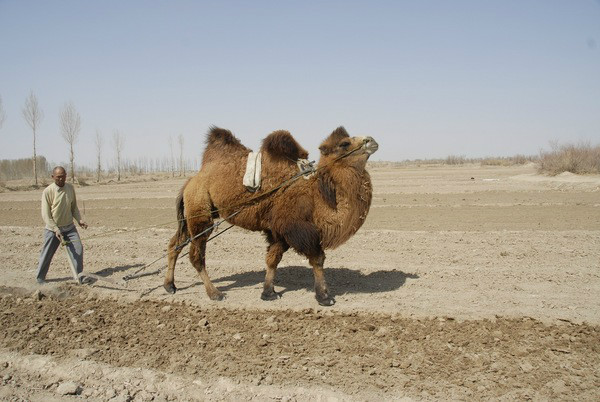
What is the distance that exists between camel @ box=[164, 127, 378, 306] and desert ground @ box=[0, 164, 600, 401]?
2.78 ft

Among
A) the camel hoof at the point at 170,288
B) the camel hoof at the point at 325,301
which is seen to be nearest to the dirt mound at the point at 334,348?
the camel hoof at the point at 325,301

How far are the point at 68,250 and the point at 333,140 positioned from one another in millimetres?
5386

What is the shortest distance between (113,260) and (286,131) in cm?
595

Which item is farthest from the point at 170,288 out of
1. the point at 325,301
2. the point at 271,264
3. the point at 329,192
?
the point at 329,192

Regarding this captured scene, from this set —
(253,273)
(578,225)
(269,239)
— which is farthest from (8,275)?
(578,225)

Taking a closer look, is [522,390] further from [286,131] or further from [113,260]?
[113,260]

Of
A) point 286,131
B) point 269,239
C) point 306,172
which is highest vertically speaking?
point 286,131

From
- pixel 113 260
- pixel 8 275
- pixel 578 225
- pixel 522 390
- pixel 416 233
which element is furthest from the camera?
pixel 578 225

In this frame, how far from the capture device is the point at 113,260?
10930 millimetres

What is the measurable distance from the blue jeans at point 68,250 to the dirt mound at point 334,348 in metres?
1.34

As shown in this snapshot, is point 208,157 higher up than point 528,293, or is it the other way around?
point 208,157

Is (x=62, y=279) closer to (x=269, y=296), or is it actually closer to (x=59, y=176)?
(x=59, y=176)

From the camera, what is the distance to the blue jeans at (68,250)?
855 cm

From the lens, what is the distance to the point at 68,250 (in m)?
8.73
